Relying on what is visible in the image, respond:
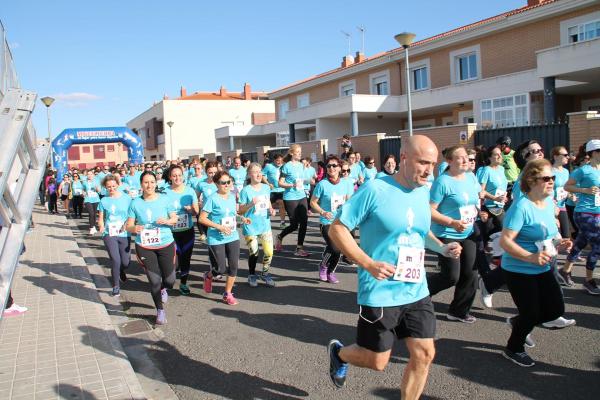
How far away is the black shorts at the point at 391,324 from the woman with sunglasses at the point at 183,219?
446cm

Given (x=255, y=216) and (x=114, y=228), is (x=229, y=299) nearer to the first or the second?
(x=255, y=216)

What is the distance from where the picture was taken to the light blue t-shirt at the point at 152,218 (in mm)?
5957

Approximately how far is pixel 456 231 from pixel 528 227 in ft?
3.07

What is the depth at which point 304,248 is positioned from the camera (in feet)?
33.3

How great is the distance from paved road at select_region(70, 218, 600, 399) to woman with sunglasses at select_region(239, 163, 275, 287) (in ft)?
1.68

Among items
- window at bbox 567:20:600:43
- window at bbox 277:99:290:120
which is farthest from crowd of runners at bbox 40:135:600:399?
window at bbox 277:99:290:120

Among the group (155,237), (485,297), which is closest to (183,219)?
(155,237)

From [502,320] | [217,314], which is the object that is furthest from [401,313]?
[217,314]

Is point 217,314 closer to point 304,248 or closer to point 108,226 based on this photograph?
point 108,226

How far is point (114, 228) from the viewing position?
289 inches

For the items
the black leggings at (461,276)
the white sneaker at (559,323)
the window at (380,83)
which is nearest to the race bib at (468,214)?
the black leggings at (461,276)

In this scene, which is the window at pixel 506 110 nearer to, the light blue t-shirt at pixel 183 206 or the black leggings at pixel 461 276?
the light blue t-shirt at pixel 183 206

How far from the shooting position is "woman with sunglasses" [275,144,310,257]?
9.56 meters

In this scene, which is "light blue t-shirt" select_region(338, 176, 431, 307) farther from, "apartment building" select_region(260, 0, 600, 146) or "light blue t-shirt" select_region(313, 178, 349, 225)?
"apartment building" select_region(260, 0, 600, 146)
